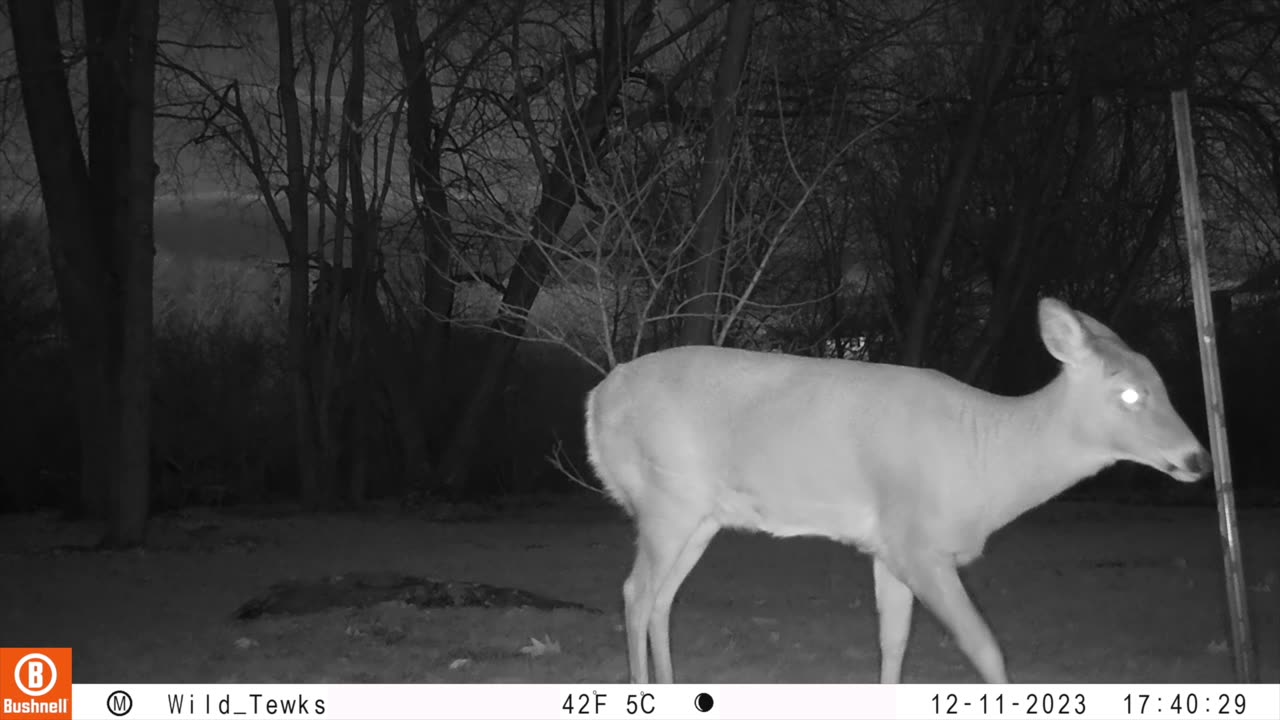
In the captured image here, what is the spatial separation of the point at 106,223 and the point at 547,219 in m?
6.01

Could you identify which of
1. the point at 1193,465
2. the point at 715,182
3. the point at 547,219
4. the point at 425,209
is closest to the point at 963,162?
the point at 715,182

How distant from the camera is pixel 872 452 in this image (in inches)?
247

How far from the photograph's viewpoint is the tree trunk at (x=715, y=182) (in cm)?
1229

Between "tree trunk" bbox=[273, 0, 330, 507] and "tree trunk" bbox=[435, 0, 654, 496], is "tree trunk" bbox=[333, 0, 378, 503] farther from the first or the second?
"tree trunk" bbox=[435, 0, 654, 496]

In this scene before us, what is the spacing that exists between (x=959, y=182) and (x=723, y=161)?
519 centimetres

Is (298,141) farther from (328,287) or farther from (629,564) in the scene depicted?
(629,564)

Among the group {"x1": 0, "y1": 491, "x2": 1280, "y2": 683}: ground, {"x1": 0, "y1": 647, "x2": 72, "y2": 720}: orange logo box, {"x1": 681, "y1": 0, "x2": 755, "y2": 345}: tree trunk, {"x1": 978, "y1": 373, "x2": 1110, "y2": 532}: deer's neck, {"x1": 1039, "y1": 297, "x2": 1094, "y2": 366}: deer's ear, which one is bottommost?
{"x1": 0, "y1": 491, "x2": 1280, "y2": 683}: ground

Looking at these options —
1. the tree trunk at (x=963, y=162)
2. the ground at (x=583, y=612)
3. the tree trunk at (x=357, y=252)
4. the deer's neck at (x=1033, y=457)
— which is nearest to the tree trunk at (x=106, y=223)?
the ground at (x=583, y=612)

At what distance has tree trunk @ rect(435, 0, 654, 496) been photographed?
17203 mm

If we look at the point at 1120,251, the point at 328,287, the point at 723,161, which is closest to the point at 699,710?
the point at 723,161

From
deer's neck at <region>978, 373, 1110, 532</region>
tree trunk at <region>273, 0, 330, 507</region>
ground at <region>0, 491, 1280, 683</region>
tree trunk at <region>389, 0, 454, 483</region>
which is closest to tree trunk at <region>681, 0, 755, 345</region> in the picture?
ground at <region>0, 491, 1280, 683</region>

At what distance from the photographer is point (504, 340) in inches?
936

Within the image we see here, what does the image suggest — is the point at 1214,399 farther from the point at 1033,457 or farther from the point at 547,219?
the point at 547,219

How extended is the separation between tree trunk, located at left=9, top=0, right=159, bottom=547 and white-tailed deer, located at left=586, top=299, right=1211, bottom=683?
1012 centimetres
